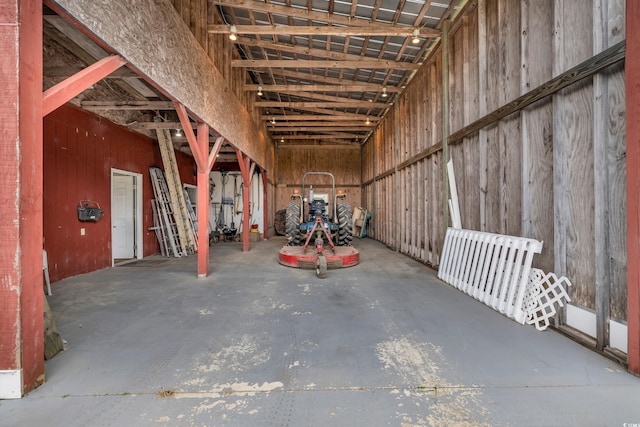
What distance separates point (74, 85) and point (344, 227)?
660 centimetres

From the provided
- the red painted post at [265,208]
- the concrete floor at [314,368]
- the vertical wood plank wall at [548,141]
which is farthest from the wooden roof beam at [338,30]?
the red painted post at [265,208]

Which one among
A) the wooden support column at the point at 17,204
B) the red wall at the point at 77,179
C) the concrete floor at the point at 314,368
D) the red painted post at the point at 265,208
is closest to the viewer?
the concrete floor at the point at 314,368

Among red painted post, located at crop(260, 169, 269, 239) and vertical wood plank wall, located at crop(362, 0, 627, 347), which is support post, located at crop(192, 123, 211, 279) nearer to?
vertical wood plank wall, located at crop(362, 0, 627, 347)

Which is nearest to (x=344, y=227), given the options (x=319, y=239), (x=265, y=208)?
(x=319, y=239)

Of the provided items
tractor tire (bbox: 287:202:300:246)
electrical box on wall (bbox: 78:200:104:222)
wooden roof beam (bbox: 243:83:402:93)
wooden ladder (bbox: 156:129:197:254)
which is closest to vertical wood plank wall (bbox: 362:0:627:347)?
wooden roof beam (bbox: 243:83:402:93)

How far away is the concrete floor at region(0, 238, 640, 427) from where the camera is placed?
5.49ft

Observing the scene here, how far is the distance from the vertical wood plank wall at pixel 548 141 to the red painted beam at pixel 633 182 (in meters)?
0.25

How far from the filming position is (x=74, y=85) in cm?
240

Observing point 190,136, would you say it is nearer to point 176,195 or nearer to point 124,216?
point 176,195

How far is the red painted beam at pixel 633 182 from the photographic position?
6.76 feet

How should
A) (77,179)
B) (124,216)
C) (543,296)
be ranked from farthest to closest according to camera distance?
1. (124,216)
2. (77,179)
3. (543,296)

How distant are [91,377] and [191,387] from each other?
828 mm

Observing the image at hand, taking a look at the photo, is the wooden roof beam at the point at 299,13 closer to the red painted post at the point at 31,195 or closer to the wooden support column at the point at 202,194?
the wooden support column at the point at 202,194

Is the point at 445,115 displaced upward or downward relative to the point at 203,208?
upward
